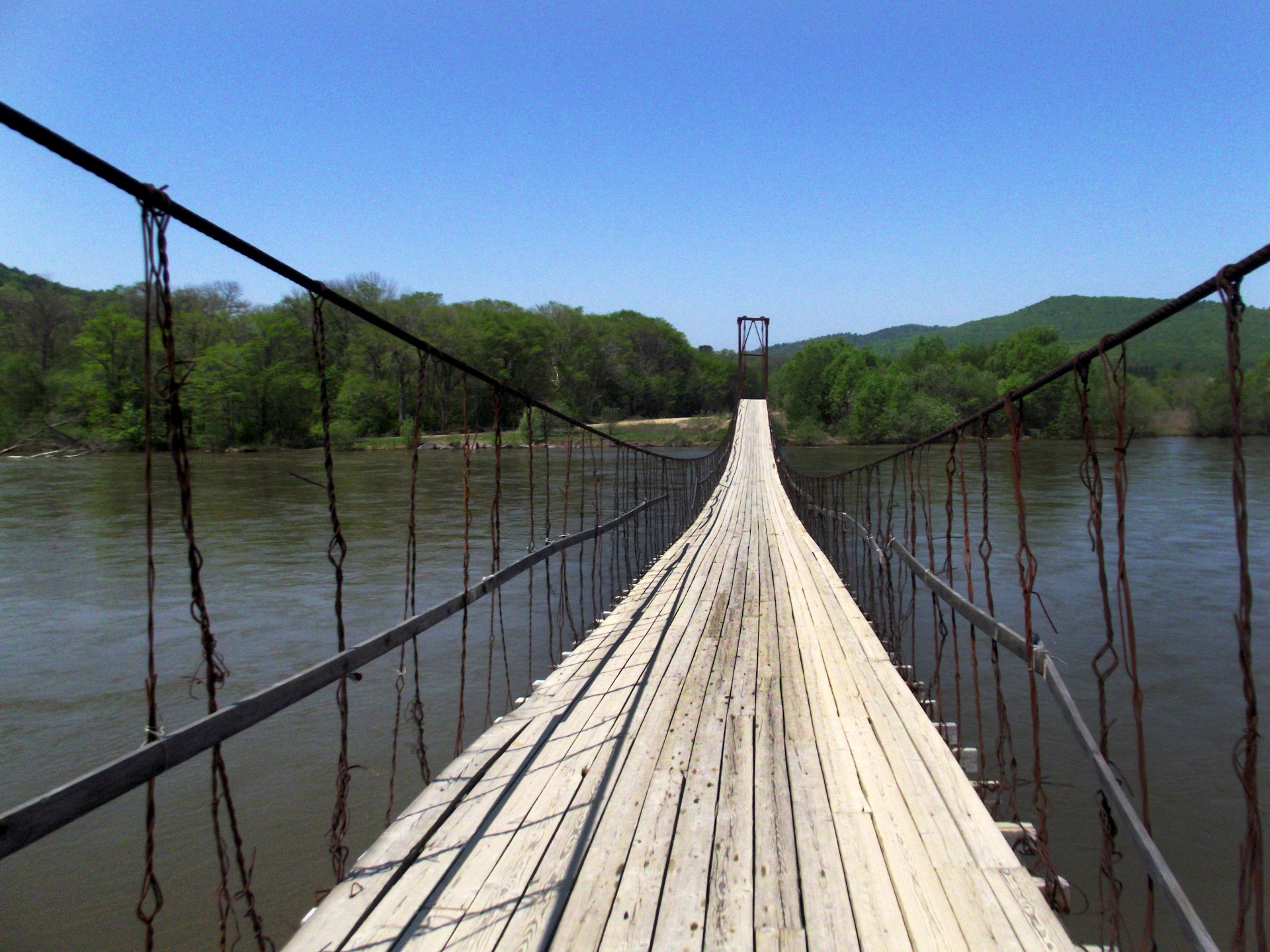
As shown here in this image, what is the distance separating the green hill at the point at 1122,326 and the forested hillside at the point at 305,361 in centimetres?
1353

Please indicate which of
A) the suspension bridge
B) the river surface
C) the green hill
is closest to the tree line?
the green hill

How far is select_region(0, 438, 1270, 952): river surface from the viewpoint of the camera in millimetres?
3697

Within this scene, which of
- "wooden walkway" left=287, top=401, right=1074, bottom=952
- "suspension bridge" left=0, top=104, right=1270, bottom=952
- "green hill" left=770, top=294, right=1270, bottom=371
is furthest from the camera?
"green hill" left=770, top=294, right=1270, bottom=371

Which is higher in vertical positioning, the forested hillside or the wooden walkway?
the forested hillside

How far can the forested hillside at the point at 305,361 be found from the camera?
20.3 metres

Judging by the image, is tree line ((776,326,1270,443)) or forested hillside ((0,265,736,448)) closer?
forested hillside ((0,265,736,448))

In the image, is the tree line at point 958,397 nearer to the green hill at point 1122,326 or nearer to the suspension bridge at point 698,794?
the green hill at point 1122,326

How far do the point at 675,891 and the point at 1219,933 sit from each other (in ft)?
10.4

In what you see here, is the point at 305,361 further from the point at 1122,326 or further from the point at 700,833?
the point at 1122,326

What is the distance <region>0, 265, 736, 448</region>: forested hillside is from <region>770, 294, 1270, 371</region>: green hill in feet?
44.4

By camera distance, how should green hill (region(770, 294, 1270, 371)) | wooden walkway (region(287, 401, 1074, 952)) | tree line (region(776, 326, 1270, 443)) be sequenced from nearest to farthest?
wooden walkway (region(287, 401, 1074, 952)) < tree line (region(776, 326, 1270, 443)) < green hill (region(770, 294, 1270, 371))

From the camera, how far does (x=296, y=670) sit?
6.38 metres

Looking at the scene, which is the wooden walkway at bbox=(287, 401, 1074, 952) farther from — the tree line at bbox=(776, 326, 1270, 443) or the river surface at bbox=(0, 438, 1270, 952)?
the tree line at bbox=(776, 326, 1270, 443)

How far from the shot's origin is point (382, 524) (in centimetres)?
1370
